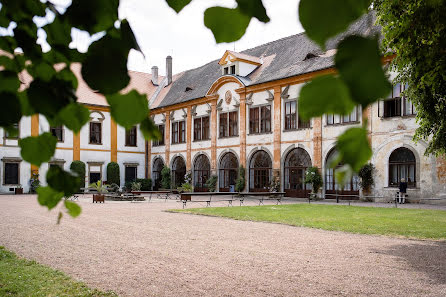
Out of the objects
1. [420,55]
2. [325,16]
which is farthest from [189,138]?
[325,16]

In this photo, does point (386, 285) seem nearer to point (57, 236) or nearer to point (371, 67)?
point (371, 67)

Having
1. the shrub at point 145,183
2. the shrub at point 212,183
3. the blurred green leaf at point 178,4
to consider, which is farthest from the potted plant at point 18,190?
the blurred green leaf at point 178,4

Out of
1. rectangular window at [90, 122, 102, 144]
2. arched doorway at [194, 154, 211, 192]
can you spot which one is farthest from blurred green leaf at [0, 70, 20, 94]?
rectangular window at [90, 122, 102, 144]

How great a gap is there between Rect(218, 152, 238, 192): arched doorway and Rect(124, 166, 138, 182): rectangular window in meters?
10.1

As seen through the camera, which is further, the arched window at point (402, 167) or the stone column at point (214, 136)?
the stone column at point (214, 136)

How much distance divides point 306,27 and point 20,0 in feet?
2.98

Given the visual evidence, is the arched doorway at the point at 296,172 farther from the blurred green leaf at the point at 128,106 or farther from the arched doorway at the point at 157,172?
the blurred green leaf at the point at 128,106

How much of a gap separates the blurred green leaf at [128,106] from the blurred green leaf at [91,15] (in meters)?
0.26

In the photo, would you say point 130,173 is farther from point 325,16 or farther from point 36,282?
point 325,16

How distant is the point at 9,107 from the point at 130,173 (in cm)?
3797

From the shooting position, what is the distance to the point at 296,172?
85.9 feet

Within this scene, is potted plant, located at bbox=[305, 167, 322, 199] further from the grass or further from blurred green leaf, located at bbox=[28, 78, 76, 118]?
blurred green leaf, located at bbox=[28, 78, 76, 118]

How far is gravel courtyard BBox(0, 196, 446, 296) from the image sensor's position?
5.74 m

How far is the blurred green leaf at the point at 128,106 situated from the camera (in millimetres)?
1055
